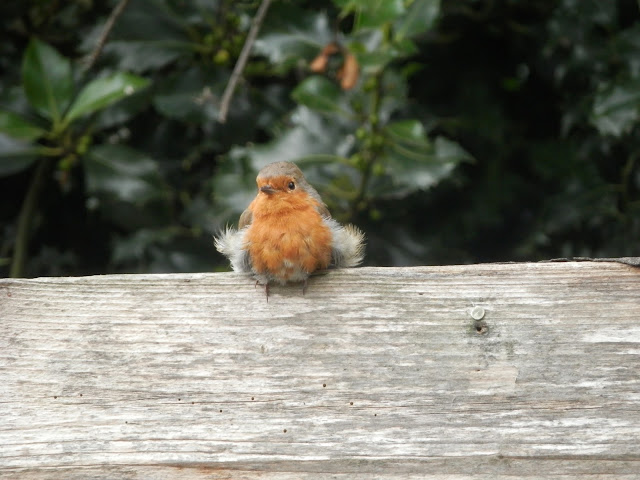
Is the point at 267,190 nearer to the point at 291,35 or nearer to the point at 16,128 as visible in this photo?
the point at 291,35

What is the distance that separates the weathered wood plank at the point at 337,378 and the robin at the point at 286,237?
160 millimetres

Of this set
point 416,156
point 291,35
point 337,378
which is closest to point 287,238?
point 337,378

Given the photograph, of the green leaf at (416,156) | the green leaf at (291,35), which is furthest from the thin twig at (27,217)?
the green leaf at (416,156)

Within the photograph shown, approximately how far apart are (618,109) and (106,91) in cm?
193

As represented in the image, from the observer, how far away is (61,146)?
11.3 feet

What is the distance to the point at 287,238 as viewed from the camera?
232 cm

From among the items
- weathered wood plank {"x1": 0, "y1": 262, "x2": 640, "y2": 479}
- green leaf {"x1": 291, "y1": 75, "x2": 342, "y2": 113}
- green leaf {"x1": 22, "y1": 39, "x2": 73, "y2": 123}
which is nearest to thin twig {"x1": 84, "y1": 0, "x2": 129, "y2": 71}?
green leaf {"x1": 22, "y1": 39, "x2": 73, "y2": 123}

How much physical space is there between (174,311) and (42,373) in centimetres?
33

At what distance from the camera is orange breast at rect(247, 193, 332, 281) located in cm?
215

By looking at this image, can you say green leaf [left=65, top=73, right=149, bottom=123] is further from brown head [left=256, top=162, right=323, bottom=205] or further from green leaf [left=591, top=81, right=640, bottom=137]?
green leaf [left=591, top=81, right=640, bottom=137]

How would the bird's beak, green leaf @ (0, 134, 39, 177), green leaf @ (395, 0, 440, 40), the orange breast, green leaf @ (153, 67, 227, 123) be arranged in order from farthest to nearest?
green leaf @ (153, 67, 227, 123), green leaf @ (0, 134, 39, 177), green leaf @ (395, 0, 440, 40), the bird's beak, the orange breast

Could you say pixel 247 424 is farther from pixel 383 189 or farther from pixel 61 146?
pixel 61 146

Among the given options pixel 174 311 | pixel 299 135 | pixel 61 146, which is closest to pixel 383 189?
pixel 299 135

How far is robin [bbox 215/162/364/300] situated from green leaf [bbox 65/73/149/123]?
26.0 inches
